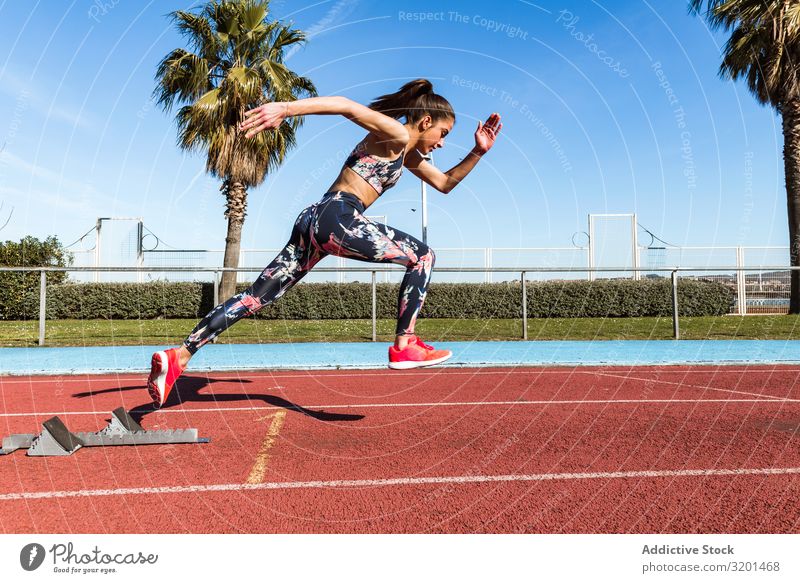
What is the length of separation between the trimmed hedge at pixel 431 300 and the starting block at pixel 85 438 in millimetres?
11637

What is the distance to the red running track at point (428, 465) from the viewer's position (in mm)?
2539

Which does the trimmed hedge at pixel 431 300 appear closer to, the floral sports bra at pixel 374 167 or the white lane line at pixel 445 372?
the white lane line at pixel 445 372

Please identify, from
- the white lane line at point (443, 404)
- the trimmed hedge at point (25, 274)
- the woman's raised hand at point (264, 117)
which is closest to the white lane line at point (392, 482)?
the woman's raised hand at point (264, 117)

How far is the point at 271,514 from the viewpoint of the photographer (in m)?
2.60

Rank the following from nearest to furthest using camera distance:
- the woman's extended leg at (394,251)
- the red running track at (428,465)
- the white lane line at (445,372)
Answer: the red running track at (428,465) < the woman's extended leg at (394,251) < the white lane line at (445,372)

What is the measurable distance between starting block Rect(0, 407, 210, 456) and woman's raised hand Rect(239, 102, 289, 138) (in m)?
2.15

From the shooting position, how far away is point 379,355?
9.98 m

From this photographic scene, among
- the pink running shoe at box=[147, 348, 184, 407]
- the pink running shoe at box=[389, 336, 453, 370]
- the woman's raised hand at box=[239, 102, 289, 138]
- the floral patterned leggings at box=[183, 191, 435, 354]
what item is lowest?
the pink running shoe at box=[147, 348, 184, 407]

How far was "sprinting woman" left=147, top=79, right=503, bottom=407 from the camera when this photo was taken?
352 cm

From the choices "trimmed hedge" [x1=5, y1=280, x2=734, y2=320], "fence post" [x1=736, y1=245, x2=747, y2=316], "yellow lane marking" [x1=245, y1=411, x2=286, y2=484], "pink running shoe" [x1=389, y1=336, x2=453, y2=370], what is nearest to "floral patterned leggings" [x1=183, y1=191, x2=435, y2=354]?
"pink running shoe" [x1=389, y1=336, x2=453, y2=370]

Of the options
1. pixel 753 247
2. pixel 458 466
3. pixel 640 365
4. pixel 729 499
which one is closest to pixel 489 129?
pixel 458 466

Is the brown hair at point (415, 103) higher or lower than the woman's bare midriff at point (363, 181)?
higher

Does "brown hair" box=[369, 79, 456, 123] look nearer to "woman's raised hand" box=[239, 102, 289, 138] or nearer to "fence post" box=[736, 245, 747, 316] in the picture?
"woman's raised hand" box=[239, 102, 289, 138]
